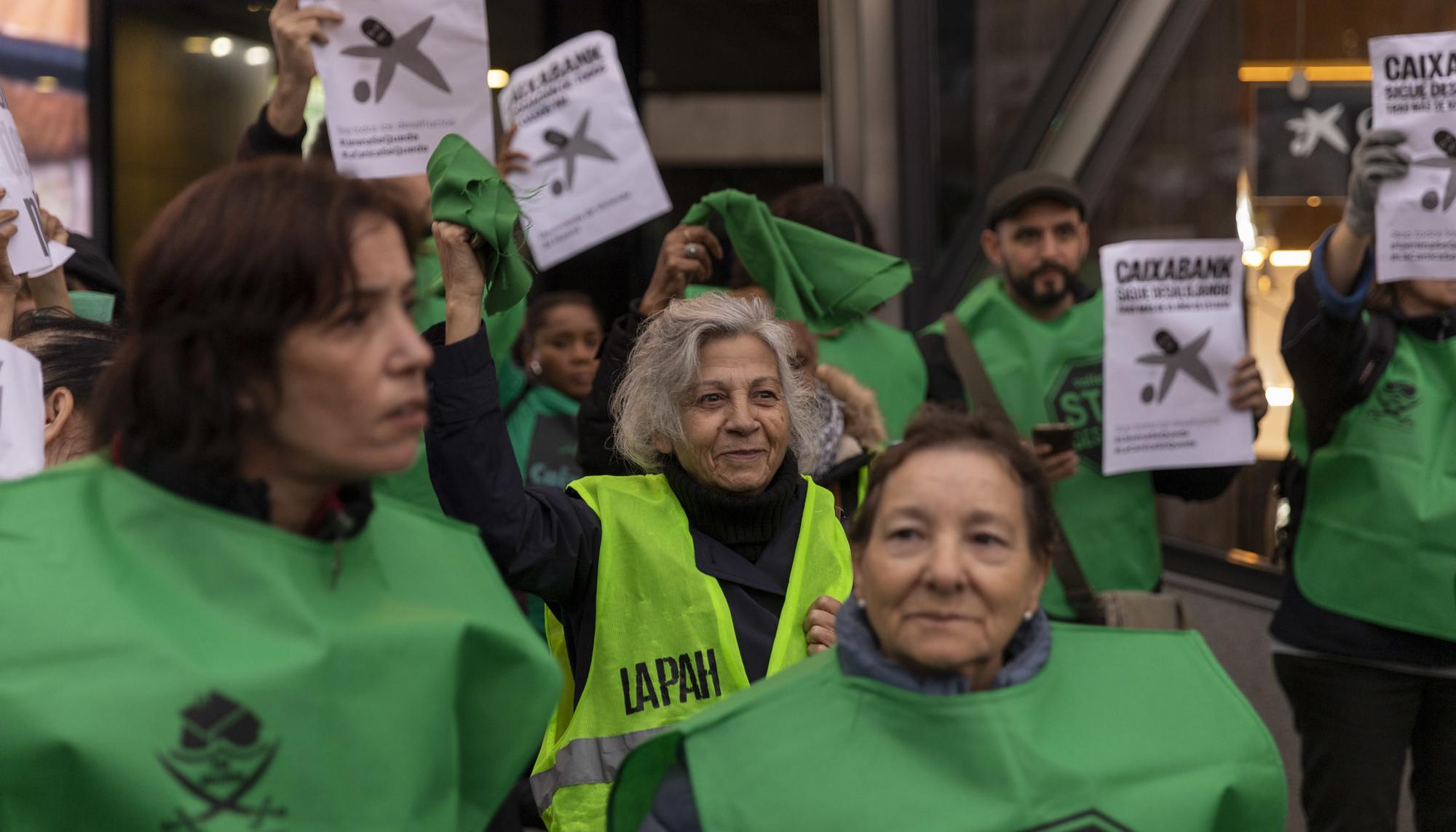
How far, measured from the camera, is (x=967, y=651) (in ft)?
7.44

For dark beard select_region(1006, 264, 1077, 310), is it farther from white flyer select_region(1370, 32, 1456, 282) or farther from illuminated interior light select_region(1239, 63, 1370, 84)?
illuminated interior light select_region(1239, 63, 1370, 84)

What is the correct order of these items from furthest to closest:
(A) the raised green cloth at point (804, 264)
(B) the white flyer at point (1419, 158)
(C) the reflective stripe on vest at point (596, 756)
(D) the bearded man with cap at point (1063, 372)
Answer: (D) the bearded man with cap at point (1063, 372), (B) the white flyer at point (1419, 158), (A) the raised green cloth at point (804, 264), (C) the reflective stripe on vest at point (596, 756)

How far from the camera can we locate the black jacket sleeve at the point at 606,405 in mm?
3740

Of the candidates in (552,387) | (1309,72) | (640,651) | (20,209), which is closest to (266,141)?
(20,209)

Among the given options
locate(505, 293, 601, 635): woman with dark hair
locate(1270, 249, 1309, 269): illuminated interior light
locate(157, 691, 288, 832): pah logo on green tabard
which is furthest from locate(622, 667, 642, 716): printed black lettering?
locate(1270, 249, 1309, 269): illuminated interior light

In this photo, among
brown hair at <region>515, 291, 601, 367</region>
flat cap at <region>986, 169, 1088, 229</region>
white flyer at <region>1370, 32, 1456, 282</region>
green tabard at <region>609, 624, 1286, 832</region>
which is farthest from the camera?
brown hair at <region>515, 291, 601, 367</region>

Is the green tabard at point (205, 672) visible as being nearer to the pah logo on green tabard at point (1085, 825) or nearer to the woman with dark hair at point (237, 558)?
the woman with dark hair at point (237, 558)

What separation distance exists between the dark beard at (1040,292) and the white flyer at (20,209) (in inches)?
109

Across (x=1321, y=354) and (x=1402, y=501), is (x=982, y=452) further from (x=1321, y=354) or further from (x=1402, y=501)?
(x=1402, y=501)

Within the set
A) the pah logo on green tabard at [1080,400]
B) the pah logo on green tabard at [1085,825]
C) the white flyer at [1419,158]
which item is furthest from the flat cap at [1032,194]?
the pah logo on green tabard at [1085,825]

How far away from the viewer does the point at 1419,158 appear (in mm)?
4363

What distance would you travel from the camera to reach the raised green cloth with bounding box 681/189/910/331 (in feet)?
13.0

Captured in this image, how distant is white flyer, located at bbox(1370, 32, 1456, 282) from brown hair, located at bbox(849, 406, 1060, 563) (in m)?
2.23

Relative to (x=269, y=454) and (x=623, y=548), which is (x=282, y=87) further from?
(x=269, y=454)
